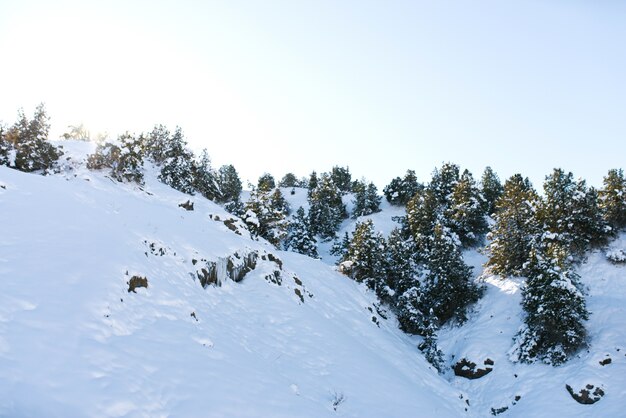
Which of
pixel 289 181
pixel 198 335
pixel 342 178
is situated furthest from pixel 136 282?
pixel 289 181

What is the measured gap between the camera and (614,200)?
40.0 metres

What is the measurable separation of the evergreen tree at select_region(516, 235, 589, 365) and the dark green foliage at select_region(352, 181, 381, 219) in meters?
43.3

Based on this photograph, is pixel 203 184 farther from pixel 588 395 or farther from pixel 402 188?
pixel 588 395

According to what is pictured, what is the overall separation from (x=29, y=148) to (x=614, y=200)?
5627 centimetres

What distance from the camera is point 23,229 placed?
12414 mm

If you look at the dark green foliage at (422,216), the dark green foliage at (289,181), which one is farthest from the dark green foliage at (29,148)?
the dark green foliage at (289,181)

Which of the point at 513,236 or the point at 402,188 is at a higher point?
the point at 402,188

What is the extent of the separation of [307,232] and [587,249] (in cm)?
3322

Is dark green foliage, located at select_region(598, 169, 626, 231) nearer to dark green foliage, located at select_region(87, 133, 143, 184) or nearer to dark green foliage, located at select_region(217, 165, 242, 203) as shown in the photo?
dark green foliage, located at select_region(87, 133, 143, 184)

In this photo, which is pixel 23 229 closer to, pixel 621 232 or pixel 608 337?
pixel 608 337

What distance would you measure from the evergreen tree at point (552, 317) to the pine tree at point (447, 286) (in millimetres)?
6721

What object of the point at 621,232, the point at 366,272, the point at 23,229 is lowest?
the point at 23,229

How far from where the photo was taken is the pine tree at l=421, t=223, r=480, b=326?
1372 inches

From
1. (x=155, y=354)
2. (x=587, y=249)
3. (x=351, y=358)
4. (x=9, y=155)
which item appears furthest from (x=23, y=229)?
(x=587, y=249)
